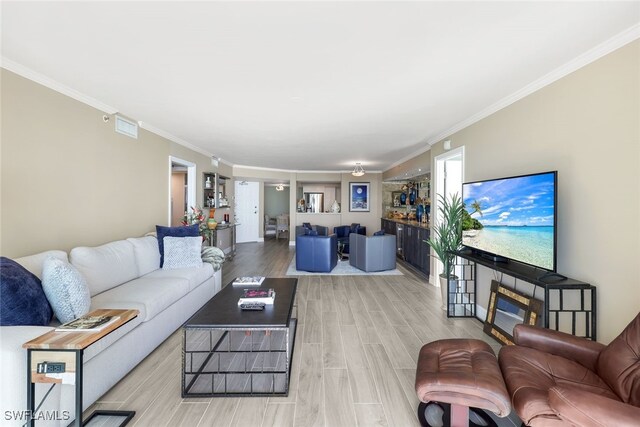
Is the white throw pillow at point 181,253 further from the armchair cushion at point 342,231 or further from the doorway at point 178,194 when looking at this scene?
the armchair cushion at point 342,231

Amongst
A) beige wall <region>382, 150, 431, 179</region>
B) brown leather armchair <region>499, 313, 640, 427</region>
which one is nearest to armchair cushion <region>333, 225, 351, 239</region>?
beige wall <region>382, 150, 431, 179</region>

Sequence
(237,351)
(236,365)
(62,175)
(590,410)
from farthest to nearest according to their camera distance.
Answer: (62,175) → (236,365) → (237,351) → (590,410)

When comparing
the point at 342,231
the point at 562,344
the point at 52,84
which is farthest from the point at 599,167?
the point at 342,231

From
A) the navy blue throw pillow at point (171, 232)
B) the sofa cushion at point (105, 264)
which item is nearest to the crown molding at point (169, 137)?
the navy blue throw pillow at point (171, 232)

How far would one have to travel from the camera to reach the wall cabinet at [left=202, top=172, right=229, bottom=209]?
6.29 m

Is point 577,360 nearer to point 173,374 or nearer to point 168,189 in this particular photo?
point 173,374

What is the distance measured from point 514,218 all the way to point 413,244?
11.5 ft

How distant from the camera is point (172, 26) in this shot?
1762mm

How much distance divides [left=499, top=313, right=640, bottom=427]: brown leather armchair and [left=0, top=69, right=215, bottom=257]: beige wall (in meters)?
3.89

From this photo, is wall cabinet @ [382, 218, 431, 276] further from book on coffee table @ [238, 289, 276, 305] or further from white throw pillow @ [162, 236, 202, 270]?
white throw pillow @ [162, 236, 202, 270]

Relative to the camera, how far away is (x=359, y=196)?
9.65 m

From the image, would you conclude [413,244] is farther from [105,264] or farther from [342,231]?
[105,264]

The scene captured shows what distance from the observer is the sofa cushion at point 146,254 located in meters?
3.36

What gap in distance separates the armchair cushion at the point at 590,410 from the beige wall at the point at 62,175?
12.8 ft
